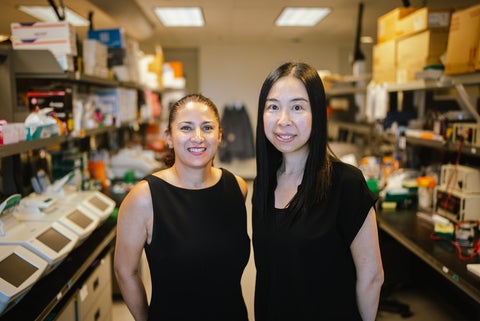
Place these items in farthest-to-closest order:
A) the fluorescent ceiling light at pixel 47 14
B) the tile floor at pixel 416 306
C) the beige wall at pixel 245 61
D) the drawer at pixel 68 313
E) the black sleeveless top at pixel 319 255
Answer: the beige wall at pixel 245 61 < the tile floor at pixel 416 306 < the fluorescent ceiling light at pixel 47 14 < the drawer at pixel 68 313 < the black sleeveless top at pixel 319 255

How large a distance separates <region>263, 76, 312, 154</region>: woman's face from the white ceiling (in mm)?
1920

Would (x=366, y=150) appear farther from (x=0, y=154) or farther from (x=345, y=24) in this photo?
(x=0, y=154)

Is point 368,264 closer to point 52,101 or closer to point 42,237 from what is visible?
point 42,237

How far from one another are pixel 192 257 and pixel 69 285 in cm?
77

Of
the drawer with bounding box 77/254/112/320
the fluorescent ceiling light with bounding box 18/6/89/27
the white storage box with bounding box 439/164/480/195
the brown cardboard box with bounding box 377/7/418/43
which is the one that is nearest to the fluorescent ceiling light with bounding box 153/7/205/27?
the fluorescent ceiling light with bounding box 18/6/89/27

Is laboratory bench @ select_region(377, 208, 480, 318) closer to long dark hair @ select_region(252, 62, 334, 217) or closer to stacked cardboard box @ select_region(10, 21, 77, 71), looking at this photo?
long dark hair @ select_region(252, 62, 334, 217)

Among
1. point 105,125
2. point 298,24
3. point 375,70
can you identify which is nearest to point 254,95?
point 298,24

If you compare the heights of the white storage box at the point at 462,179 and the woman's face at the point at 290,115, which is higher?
the woman's face at the point at 290,115

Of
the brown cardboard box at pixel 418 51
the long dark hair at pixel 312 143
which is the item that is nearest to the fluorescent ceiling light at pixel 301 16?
the brown cardboard box at pixel 418 51

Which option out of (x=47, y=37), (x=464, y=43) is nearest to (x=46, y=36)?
(x=47, y=37)

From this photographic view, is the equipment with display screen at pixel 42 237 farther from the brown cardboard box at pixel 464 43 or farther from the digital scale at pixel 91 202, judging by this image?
the brown cardboard box at pixel 464 43

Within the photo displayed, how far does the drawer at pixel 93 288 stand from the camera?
2.19m

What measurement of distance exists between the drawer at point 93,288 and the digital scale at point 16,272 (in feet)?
1.57

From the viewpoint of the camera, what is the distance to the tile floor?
3.01 m
